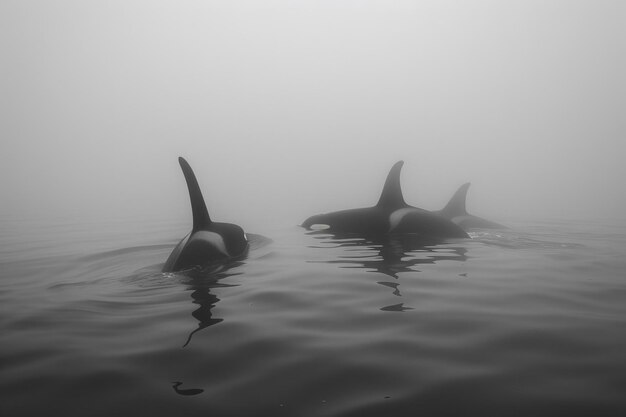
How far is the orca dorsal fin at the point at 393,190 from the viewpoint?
10.8 metres

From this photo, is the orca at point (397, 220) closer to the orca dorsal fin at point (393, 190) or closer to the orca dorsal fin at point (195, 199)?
the orca dorsal fin at point (393, 190)

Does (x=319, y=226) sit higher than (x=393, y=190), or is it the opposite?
(x=393, y=190)

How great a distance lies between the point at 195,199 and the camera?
7.66 meters

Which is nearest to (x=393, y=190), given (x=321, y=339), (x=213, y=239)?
(x=213, y=239)

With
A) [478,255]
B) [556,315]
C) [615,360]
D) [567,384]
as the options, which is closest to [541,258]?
[478,255]

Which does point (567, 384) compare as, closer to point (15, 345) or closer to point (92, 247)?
point (15, 345)

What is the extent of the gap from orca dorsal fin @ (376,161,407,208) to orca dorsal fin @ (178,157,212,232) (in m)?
4.49

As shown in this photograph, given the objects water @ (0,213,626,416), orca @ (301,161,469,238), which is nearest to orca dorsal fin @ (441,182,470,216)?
orca @ (301,161,469,238)

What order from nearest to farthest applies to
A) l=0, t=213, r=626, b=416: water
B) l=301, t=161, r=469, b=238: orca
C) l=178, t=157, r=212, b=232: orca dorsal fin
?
l=0, t=213, r=626, b=416: water < l=178, t=157, r=212, b=232: orca dorsal fin < l=301, t=161, r=469, b=238: orca

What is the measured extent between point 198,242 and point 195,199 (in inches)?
26.9

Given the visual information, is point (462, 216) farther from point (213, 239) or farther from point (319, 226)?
point (213, 239)

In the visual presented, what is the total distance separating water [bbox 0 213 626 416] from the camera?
118 inches

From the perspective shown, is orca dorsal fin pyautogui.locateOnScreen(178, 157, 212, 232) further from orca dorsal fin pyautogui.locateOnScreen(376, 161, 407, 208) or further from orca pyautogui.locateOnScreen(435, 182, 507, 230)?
orca pyautogui.locateOnScreen(435, 182, 507, 230)

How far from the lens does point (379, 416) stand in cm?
279
